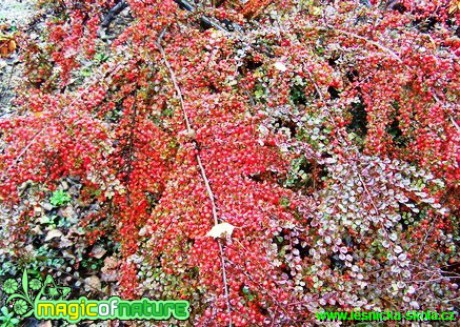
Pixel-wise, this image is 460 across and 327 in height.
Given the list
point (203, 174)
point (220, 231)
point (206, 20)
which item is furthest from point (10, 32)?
point (220, 231)

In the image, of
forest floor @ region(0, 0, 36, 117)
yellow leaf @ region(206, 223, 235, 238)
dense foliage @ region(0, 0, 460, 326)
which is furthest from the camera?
forest floor @ region(0, 0, 36, 117)

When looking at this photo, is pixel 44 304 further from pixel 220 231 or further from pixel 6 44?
pixel 220 231

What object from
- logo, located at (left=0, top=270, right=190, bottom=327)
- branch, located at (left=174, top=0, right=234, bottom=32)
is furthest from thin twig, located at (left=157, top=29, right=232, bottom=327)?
logo, located at (left=0, top=270, right=190, bottom=327)

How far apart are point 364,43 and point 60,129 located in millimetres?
1391

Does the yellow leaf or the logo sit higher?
the yellow leaf

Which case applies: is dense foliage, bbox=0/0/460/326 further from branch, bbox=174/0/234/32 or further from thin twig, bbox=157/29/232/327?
branch, bbox=174/0/234/32

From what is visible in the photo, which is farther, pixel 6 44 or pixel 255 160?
pixel 6 44

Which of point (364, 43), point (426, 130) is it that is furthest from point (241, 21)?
point (426, 130)

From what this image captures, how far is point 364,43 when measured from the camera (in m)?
2.12

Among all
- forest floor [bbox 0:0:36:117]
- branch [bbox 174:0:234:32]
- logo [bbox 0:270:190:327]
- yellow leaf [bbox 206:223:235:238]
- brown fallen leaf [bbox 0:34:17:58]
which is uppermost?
branch [bbox 174:0:234:32]

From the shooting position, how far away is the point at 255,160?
1806 millimetres

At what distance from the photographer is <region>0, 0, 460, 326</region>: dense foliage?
1.67m

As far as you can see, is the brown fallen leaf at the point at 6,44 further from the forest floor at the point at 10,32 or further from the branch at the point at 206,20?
the branch at the point at 206,20

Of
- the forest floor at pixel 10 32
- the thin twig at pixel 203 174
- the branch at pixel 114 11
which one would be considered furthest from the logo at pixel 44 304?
the branch at pixel 114 11
